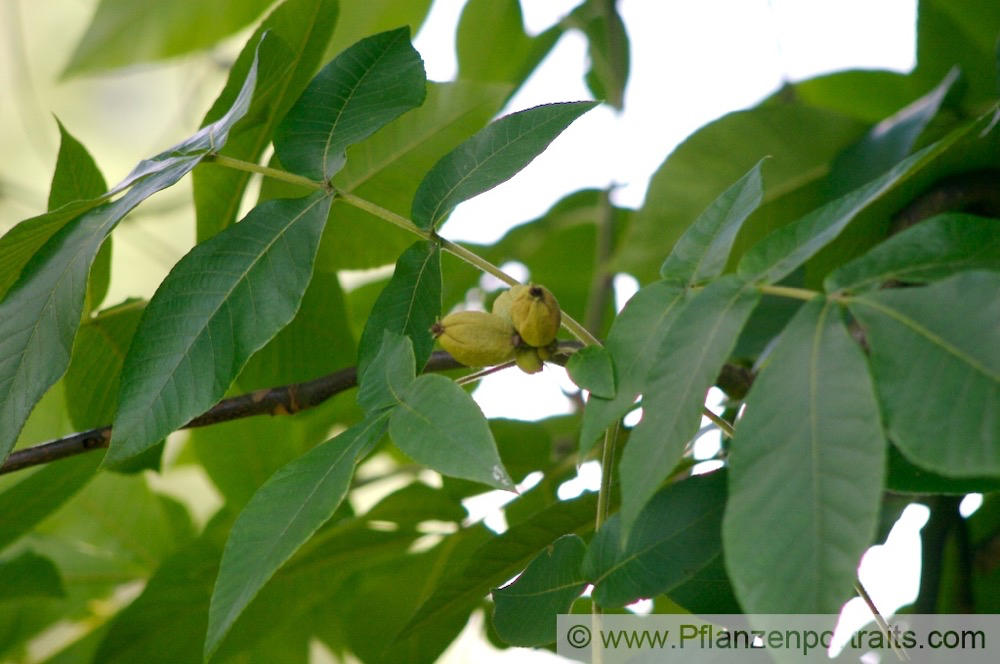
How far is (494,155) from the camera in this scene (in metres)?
0.44

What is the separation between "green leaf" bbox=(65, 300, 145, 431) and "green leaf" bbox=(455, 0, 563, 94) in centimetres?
42

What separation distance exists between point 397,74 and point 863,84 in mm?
557

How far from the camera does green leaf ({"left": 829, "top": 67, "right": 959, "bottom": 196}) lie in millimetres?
634

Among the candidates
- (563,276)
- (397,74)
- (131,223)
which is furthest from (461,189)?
(131,223)

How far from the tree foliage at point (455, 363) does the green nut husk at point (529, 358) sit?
0.04ft

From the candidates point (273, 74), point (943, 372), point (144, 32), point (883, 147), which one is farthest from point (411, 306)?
point (144, 32)

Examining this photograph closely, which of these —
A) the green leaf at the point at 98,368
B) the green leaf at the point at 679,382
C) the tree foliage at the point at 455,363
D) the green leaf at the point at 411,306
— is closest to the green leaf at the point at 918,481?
the tree foliage at the point at 455,363

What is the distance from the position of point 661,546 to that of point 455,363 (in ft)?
0.59

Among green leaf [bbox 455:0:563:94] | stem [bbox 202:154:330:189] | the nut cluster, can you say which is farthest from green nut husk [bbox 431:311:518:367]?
green leaf [bbox 455:0:563:94]

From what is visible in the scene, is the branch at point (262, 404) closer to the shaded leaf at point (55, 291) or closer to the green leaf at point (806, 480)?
the shaded leaf at point (55, 291)

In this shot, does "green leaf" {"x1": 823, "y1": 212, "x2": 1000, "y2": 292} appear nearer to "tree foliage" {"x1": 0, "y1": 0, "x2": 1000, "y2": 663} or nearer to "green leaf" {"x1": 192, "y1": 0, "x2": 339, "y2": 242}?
"tree foliage" {"x1": 0, "y1": 0, "x2": 1000, "y2": 663}

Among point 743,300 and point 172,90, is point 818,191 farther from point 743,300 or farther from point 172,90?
point 172,90

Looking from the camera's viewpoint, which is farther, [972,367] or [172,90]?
[172,90]

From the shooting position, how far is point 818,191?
0.71m
